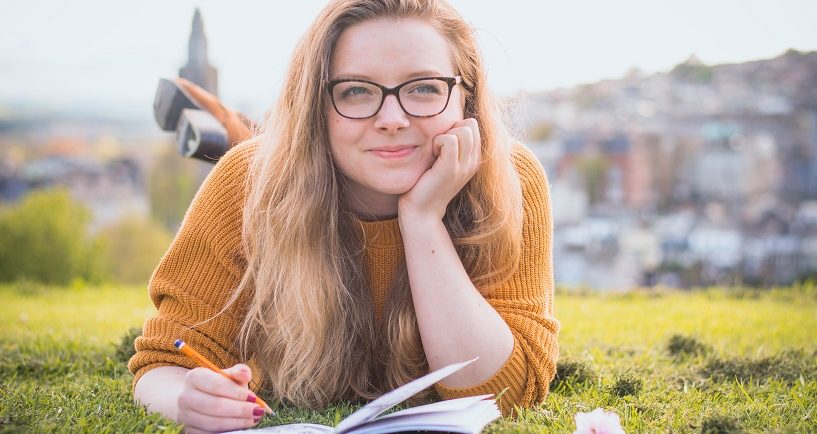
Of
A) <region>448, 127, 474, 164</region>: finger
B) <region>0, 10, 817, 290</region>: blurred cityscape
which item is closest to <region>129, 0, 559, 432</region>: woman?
<region>448, 127, 474, 164</region>: finger

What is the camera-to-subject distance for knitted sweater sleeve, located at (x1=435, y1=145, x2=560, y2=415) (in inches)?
74.3

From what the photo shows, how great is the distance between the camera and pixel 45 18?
1345 cm

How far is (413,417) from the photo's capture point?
4.92 ft

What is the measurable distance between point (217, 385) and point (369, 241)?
2.22ft

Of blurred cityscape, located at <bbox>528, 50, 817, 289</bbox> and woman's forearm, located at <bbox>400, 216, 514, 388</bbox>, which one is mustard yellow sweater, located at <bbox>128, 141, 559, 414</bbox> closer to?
woman's forearm, located at <bbox>400, 216, 514, 388</bbox>

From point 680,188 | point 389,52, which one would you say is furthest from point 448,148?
point 680,188

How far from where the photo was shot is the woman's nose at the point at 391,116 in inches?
71.6

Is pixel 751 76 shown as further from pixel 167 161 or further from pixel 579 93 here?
pixel 167 161

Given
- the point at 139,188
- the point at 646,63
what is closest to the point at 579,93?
the point at 646,63

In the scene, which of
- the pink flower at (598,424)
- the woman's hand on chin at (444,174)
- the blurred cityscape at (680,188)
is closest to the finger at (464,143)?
the woman's hand on chin at (444,174)

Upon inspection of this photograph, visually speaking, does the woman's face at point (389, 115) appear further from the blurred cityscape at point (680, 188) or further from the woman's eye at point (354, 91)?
the blurred cityscape at point (680, 188)

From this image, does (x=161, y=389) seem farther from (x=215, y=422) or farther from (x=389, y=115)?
(x=389, y=115)

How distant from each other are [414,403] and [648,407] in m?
0.64

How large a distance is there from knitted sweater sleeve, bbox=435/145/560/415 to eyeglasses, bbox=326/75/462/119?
1.35 ft
